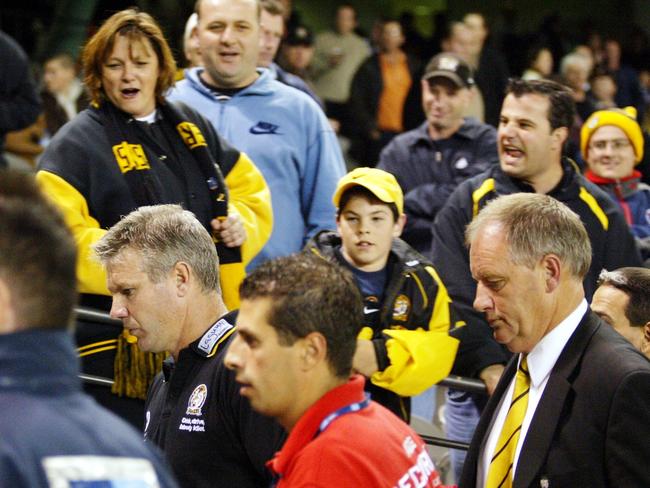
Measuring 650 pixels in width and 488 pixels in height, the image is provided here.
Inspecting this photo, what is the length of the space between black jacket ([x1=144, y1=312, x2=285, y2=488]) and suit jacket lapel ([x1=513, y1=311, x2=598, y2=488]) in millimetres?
624

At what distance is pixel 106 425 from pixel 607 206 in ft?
12.5

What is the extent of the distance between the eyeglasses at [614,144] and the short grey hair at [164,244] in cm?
347

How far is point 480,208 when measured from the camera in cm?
532

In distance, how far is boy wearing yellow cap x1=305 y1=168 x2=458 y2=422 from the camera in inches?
185

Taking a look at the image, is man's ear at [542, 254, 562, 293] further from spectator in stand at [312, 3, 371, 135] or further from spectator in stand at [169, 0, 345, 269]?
spectator in stand at [312, 3, 371, 135]

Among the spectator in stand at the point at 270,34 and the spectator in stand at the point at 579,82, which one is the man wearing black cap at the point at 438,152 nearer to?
the spectator in stand at the point at 270,34

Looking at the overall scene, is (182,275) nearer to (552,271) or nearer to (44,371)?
(552,271)

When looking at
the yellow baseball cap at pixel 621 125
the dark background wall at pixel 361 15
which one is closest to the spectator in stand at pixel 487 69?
the dark background wall at pixel 361 15

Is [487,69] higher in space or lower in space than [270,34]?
lower

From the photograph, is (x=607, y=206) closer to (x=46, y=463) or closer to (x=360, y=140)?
(x=46, y=463)

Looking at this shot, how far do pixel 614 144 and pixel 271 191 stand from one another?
79.6 inches

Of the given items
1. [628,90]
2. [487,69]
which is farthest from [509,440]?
[628,90]

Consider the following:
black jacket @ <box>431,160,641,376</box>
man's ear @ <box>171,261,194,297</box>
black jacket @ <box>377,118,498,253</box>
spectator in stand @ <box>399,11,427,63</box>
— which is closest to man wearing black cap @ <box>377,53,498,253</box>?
black jacket @ <box>377,118,498,253</box>

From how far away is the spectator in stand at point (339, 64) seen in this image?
10.3 m
